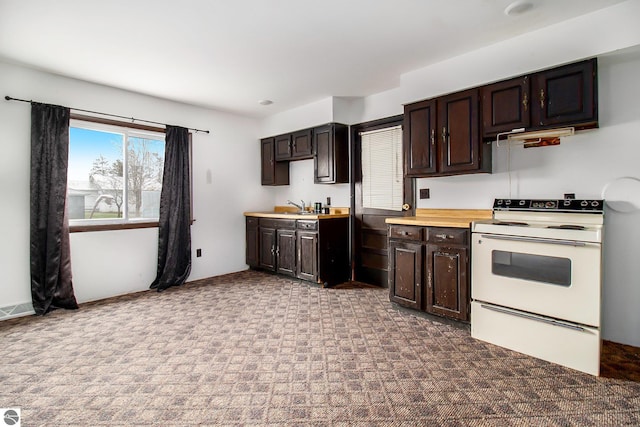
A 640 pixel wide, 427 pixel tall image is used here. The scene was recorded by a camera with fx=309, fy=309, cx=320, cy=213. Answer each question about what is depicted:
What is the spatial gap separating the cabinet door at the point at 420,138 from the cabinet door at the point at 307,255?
1515 mm

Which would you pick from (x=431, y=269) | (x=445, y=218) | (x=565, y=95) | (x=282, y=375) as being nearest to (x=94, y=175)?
(x=282, y=375)

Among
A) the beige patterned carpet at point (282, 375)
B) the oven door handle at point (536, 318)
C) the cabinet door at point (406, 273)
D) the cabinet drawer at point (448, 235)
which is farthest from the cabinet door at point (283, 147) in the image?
the oven door handle at point (536, 318)

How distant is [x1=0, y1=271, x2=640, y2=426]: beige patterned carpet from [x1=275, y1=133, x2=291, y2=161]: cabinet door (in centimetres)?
262

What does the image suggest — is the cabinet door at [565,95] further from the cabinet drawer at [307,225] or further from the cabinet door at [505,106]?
the cabinet drawer at [307,225]

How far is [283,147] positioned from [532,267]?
3.71 meters

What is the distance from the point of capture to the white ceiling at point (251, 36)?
2.21m

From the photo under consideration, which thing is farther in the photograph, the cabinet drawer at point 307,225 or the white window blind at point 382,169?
the cabinet drawer at point 307,225

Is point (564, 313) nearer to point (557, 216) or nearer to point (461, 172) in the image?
point (557, 216)

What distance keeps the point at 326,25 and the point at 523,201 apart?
225 centimetres

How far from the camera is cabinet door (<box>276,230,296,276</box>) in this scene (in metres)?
4.34

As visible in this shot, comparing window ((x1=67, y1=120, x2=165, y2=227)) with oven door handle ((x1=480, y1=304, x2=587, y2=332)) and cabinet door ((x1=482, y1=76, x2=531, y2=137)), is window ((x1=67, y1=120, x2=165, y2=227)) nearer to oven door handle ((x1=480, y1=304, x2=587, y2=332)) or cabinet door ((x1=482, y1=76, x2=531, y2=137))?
cabinet door ((x1=482, y1=76, x2=531, y2=137))

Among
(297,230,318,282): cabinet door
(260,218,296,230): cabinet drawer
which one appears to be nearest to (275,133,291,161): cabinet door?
(260,218,296,230): cabinet drawer

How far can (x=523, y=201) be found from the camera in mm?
2729

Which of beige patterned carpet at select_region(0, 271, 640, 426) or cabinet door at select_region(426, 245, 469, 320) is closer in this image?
beige patterned carpet at select_region(0, 271, 640, 426)
